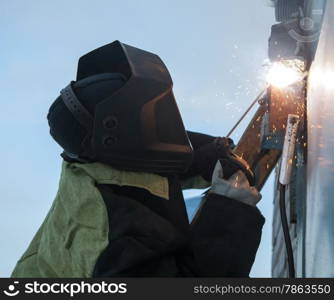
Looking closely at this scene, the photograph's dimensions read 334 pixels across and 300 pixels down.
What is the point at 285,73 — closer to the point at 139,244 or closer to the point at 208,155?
the point at 208,155

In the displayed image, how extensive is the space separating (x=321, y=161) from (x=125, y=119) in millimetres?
679

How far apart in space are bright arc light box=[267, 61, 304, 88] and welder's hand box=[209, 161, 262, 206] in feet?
1.84

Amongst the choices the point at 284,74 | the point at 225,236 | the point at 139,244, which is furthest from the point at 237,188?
the point at 284,74

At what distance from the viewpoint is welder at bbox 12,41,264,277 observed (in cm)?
162

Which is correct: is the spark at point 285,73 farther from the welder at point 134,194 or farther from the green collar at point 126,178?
the green collar at point 126,178

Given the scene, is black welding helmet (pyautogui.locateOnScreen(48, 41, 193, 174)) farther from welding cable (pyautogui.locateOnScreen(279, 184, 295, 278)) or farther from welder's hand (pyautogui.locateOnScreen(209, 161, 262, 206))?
welding cable (pyautogui.locateOnScreen(279, 184, 295, 278))

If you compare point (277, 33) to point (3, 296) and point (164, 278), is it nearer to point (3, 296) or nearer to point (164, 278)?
point (164, 278)

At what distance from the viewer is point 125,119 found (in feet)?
5.64

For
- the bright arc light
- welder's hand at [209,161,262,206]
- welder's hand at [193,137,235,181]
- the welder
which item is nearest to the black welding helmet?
the welder

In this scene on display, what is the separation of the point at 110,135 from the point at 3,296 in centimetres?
61

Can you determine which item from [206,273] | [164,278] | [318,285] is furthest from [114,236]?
→ [318,285]

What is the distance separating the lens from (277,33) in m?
2.56

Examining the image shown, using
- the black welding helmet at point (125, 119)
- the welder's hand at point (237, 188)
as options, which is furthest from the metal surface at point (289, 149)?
the black welding helmet at point (125, 119)

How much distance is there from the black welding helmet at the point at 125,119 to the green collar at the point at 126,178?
0.03 meters
